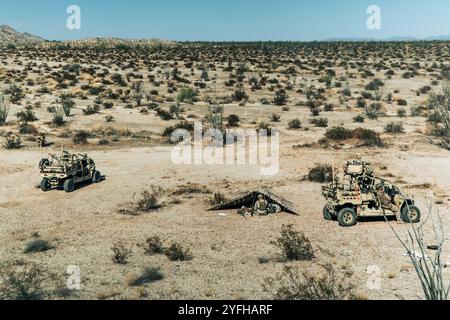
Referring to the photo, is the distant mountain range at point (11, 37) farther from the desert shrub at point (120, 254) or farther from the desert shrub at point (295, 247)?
the desert shrub at point (295, 247)

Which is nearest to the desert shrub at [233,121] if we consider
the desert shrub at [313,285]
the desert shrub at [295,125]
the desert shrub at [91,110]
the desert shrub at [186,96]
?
the desert shrub at [295,125]

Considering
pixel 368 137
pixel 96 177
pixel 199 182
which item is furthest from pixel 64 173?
pixel 368 137

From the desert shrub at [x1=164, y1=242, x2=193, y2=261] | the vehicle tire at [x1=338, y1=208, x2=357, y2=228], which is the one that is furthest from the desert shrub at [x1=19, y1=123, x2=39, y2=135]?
the vehicle tire at [x1=338, y1=208, x2=357, y2=228]

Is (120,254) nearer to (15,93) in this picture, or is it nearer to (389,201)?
(389,201)

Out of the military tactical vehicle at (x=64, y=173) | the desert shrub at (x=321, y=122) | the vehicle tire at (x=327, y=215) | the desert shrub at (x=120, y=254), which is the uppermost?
the desert shrub at (x=321, y=122)

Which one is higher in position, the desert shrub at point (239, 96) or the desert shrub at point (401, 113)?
the desert shrub at point (239, 96)
